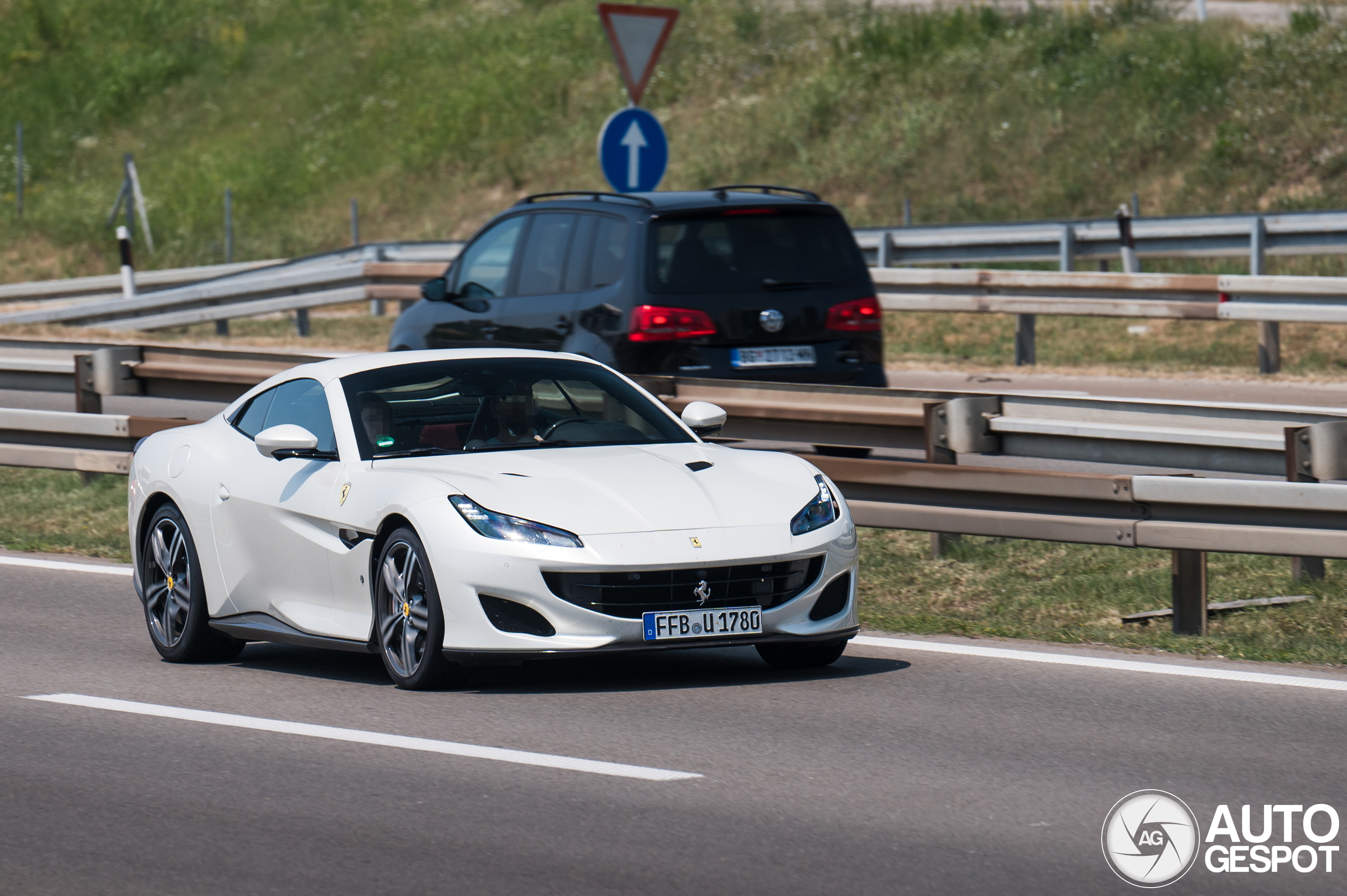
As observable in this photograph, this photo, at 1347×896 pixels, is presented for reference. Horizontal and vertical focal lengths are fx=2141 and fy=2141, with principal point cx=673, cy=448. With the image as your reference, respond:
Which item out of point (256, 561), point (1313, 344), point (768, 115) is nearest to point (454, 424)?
point (256, 561)

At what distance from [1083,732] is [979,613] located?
10.3ft

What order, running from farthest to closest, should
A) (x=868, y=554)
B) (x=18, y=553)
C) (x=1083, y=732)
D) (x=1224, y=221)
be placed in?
(x=1224, y=221) → (x=18, y=553) → (x=868, y=554) → (x=1083, y=732)

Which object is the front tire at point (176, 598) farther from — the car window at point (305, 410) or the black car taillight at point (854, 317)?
the black car taillight at point (854, 317)

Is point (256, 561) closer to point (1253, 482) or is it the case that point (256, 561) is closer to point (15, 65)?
point (1253, 482)

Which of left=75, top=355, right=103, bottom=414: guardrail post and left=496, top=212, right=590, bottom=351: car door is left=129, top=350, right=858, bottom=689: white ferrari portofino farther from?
left=75, top=355, right=103, bottom=414: guardrail post

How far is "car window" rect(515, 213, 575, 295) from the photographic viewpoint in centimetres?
1294

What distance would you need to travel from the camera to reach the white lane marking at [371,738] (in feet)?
21.7

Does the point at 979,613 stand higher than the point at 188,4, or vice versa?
the point at 188,4

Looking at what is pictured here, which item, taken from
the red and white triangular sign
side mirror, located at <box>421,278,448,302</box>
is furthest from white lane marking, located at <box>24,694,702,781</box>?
the red and white triangular sign

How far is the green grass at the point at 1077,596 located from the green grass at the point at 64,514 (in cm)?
461

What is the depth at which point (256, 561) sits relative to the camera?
29.2ft

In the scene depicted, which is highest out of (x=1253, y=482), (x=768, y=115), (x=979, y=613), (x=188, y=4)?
(x=188, y=4)

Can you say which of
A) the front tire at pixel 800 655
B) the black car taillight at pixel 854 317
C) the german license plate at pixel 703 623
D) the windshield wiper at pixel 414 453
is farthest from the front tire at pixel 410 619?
the black car taillight at pixel 854 317

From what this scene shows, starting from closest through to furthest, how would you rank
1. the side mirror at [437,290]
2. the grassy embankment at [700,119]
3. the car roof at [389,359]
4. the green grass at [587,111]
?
the car roof at [389,359]
the side mirror at [437,290]
the grassy embankment at [700,119]
the green grass at [587,111]
